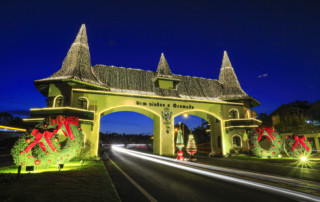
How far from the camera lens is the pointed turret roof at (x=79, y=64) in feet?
68.7

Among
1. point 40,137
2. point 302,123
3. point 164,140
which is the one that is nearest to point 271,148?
point 164,140

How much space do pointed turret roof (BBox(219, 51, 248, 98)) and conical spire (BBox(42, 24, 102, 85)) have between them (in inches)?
801

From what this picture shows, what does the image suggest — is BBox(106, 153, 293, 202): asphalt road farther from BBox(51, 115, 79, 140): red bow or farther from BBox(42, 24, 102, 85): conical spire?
BBox(42, 24, 102, 85): conical spire

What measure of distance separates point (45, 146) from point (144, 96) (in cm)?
1497

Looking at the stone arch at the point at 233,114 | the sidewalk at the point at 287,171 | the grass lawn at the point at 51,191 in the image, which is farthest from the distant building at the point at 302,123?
the grass lawn at the point at 51,191

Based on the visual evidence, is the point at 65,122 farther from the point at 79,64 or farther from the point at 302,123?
the point at 302,123

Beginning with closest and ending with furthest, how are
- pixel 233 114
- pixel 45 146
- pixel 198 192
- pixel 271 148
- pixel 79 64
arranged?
pixel 198 192, pixel 45 146, pixel 271 148, pixel 79 64, pixel 233 114

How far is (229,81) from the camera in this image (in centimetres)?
3048

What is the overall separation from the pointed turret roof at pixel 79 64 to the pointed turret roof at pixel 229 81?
20345mm

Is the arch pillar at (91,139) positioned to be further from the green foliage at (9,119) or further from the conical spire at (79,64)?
the green foliage at (9,119)

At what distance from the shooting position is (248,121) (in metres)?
26.6

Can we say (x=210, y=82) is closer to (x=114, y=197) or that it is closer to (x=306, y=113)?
(x=114, y=197)

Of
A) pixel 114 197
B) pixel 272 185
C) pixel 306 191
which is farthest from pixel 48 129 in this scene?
pixel 306 191

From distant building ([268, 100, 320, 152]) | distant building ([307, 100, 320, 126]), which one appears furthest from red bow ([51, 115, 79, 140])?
distant building ([307, 100, 320, 126])
